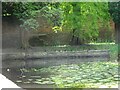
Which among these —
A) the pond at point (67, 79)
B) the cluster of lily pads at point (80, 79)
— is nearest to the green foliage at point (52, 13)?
the pond at point (67, 79)

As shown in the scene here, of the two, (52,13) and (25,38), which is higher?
(52,13)

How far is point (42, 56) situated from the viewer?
6438mm

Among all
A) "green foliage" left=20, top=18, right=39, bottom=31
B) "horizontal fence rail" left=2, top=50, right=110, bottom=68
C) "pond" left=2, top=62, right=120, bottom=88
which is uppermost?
"green foliage" left=20, top=18, right=39, bottom=31

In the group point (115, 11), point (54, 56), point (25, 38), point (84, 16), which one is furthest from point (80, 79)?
point (115, 11)

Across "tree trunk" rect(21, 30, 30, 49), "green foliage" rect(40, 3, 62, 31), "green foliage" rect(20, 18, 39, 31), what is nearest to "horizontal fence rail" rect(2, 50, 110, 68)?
"green foliage" rect(20, 18, 39, 31)

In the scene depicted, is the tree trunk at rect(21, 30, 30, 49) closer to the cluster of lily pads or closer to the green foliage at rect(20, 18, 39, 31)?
the green foliage at rect(20, 18, 39, 31)

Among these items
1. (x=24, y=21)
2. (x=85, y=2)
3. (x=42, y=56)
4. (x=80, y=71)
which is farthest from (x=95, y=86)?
(x=85, y=2)

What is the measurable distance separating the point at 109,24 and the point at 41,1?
2228mm

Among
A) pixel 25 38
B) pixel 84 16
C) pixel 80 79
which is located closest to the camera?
pixel 80 79

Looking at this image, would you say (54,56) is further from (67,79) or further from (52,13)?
(67,79)

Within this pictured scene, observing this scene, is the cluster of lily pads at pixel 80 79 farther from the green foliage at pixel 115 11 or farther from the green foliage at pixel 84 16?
the green foliage at pixel 115 11

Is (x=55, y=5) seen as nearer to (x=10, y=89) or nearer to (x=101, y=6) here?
(x=101, y=6)

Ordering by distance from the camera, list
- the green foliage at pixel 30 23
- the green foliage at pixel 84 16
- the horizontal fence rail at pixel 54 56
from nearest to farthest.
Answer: the horizontal fence rail at pixel 54 56, the green foliage at pixel 30 23, the green foliage at pixel 84 16

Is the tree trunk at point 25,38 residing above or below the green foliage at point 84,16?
below
